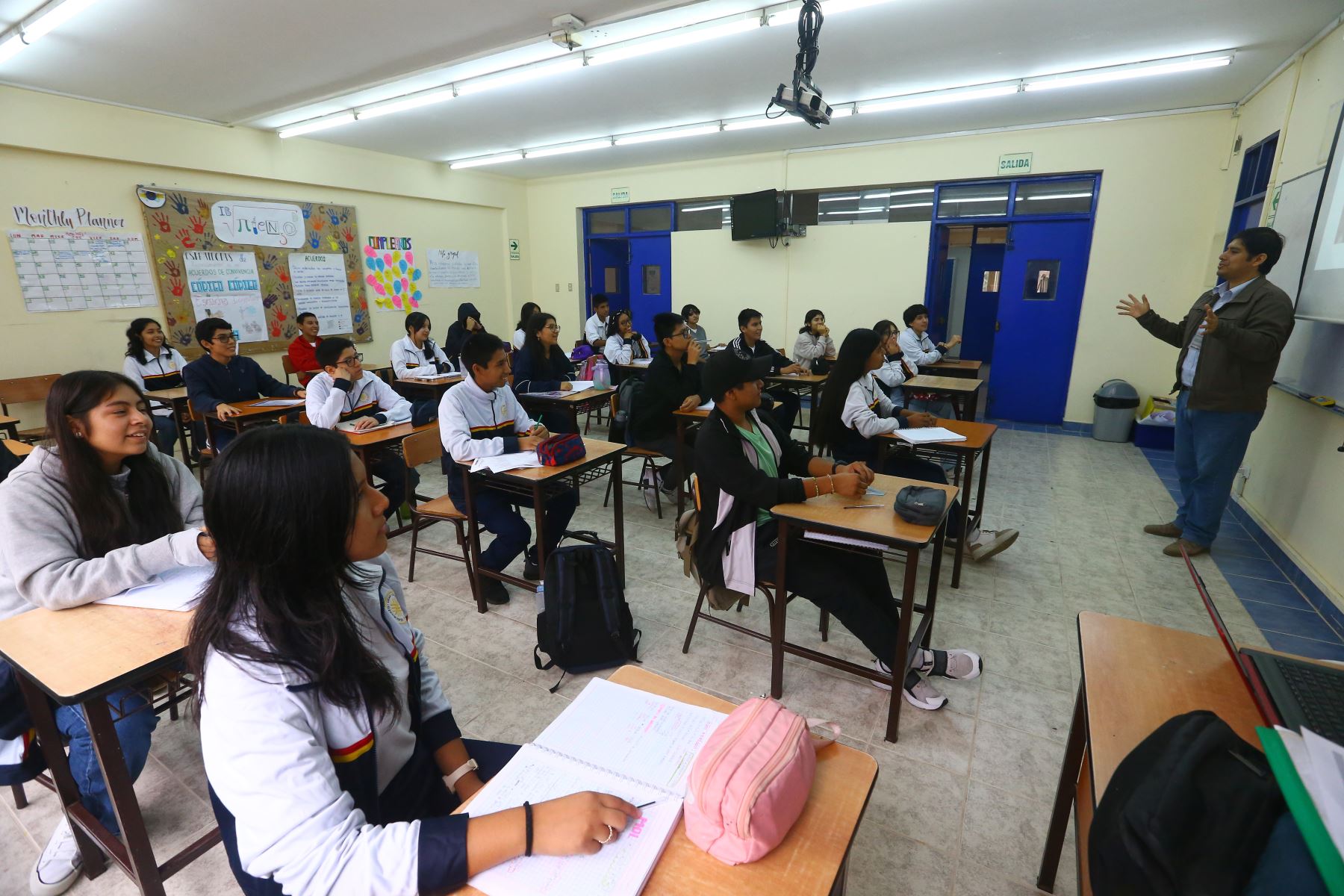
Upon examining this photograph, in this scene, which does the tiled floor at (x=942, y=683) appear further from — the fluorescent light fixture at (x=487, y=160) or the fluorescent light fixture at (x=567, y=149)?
the fluorescent light fixture at (x=487, y=160)

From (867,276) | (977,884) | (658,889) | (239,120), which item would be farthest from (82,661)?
(867,276)

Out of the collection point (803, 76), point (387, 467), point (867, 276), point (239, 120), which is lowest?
point (387, 467)

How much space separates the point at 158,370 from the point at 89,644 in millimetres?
4806

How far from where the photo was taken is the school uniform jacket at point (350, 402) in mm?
3488

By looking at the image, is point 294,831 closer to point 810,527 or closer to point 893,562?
point 810,527

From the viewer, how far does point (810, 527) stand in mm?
1954

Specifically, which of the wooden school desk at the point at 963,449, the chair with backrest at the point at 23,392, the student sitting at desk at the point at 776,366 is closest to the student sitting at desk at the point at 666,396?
the student sitting at desk at the point at 776,366

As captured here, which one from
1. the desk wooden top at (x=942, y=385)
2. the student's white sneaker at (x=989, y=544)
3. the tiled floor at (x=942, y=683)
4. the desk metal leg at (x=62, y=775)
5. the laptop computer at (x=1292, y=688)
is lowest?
the tiled floor at (x=942, y=683)

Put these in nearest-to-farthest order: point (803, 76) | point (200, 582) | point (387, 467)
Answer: point (200, 582) → point (803, 76) → point (387, 467)

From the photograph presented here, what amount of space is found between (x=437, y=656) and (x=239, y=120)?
18.1ft

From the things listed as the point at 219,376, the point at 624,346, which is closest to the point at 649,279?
the point at 624,346

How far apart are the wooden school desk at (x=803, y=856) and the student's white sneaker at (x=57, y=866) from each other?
148 cm

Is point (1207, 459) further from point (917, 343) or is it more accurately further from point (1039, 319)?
point (1039, 319)

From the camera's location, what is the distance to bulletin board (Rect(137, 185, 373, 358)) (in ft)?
17.5
